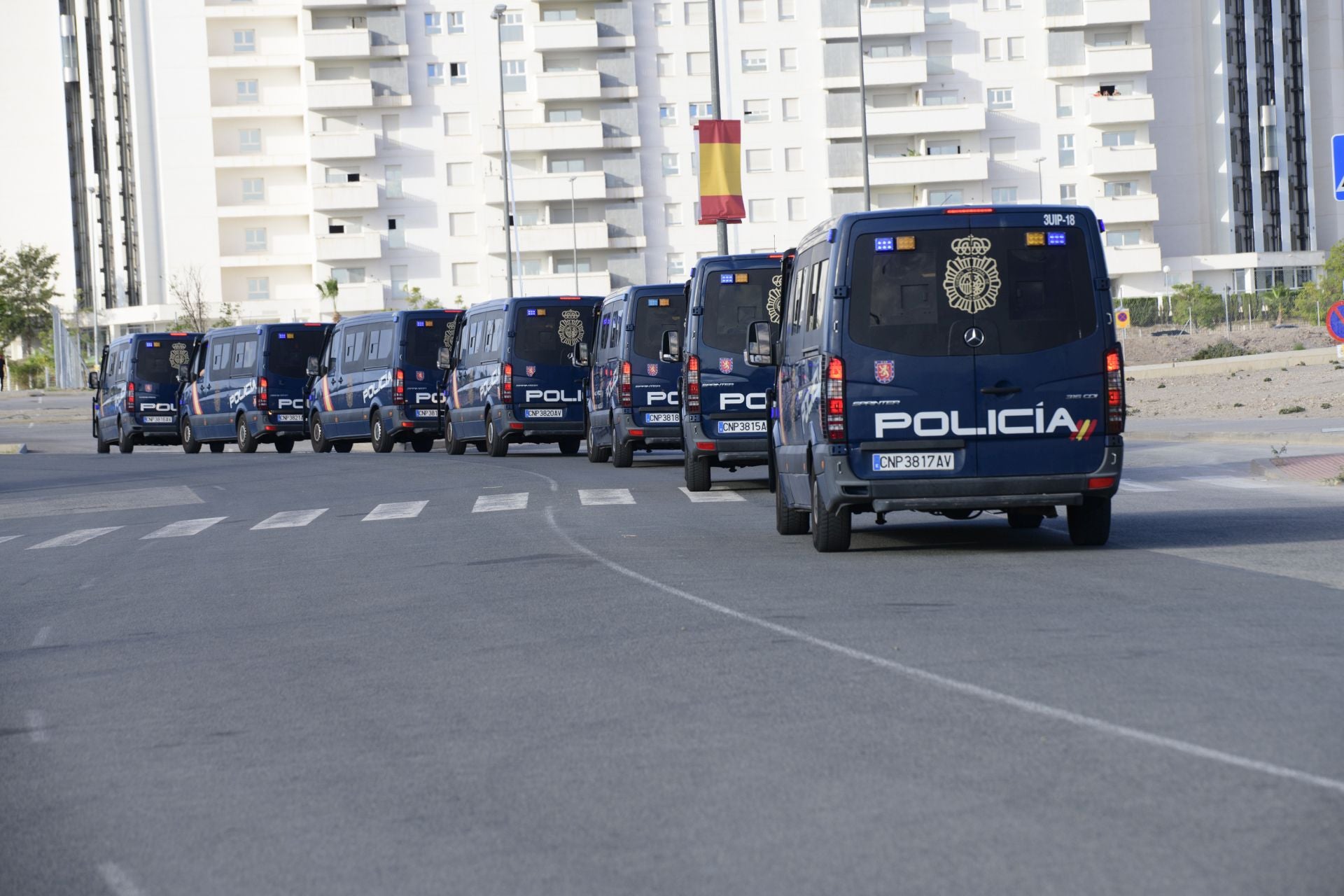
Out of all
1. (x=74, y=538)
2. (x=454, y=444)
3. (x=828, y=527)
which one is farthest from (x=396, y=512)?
(x=454, y=444)

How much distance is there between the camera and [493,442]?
31391 mm

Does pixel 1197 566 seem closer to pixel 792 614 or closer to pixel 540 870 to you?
pixel 792 614

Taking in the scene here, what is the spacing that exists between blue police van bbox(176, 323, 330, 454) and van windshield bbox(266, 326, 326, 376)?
14 millimetres

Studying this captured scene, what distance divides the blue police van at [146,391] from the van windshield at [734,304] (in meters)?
23.5

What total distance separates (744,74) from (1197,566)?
275 feet

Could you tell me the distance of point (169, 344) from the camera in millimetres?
42562

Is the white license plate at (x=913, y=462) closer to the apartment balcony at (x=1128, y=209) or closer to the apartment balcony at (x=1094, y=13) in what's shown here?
the apartment balcony at (x=1128, y=209)

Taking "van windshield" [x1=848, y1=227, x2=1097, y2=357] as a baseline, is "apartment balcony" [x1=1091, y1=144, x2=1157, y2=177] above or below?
above

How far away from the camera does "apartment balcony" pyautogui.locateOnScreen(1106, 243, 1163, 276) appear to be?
9331 centimetres

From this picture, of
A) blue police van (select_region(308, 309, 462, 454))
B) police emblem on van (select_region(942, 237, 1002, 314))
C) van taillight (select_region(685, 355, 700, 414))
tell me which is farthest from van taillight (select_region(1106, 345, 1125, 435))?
blue police van (select_region(308, 309, 462, 454))

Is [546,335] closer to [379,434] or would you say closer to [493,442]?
[493,442]

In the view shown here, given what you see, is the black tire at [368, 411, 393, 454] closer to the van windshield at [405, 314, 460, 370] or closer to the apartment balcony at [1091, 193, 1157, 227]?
the van windshield at [405, 314, 460, 370]

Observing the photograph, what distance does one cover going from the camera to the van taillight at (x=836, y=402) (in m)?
12.6

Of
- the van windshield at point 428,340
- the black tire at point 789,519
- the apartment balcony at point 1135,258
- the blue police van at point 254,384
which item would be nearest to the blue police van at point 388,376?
the van windshield at point 428,340
